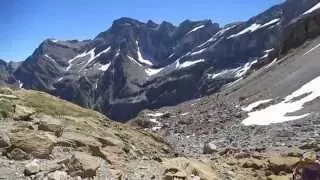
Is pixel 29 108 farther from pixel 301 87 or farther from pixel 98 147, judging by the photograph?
pixel 301 87

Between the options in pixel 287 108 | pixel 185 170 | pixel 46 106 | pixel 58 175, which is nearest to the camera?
pixel 58 175

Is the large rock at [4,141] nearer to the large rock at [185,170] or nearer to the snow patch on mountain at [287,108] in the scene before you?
the large rock at [185,170]

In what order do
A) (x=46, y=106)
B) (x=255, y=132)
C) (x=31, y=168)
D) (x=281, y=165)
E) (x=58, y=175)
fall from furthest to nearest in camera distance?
(x=255, y=132) < (x=46, y=106) < (x=281, y=165) < (x=31, y=168) < (x=58, y=175)

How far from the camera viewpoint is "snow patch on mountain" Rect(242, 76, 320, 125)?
285ft

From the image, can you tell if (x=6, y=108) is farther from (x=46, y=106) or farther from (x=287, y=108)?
(x=287, y=108)

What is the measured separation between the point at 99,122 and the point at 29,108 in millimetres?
5661

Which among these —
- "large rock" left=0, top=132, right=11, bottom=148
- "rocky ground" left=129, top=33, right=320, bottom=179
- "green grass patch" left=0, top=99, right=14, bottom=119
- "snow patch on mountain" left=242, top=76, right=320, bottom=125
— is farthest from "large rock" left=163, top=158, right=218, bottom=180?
"snow patch on mountain" left=242, top=76, right=320, bottom=125

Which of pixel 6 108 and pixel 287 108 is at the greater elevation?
pixel 287 108

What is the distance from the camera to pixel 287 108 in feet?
302

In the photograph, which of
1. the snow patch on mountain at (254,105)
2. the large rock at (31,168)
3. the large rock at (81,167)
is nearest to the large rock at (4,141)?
the large rock at (31,168)

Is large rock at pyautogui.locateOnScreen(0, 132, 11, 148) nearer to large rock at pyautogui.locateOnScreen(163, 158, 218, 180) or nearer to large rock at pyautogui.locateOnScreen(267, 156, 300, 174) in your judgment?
large rock at pyautogui.locateOnScreen(163, 158, 218, 180)

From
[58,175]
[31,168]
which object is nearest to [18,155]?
[31,168]

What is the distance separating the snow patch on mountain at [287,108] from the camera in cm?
8695

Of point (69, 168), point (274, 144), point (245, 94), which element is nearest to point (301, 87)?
point (245, 94)
